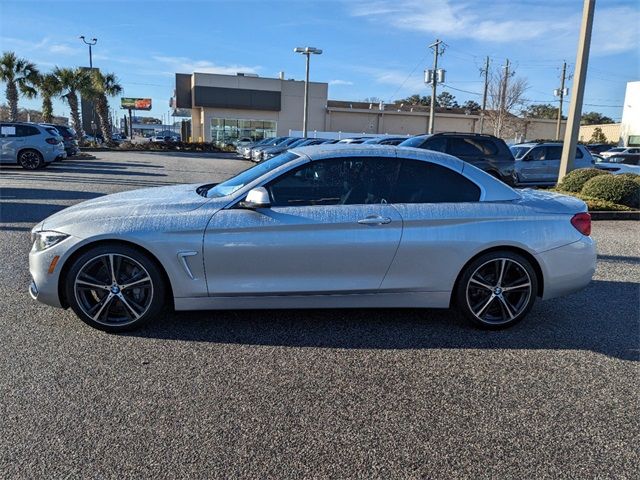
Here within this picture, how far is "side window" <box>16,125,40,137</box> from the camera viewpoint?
1718cm

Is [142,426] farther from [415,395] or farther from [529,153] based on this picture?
[529,153]

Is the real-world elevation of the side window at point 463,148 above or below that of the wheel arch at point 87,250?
above

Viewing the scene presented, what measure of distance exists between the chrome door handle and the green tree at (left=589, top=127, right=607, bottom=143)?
204ft

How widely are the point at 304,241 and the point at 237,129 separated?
154 feet

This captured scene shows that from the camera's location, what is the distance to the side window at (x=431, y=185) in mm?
4250

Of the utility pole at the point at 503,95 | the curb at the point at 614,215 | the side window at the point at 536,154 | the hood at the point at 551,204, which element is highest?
the utility pole at the point at 503,95

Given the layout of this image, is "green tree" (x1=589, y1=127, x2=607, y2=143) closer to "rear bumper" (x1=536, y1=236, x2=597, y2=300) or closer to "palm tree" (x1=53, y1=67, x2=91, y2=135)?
"palm tree" (x1=53, y1=67, x2=91, y2=135)

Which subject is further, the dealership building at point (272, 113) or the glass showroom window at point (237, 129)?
the glass showroom window at point (237, 129)

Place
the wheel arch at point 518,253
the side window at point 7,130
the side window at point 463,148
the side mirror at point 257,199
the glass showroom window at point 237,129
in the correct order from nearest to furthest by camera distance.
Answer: the side mirror at point 257,199 < the wheel arch at point 518,253 < the side window at point 463,148 < the side window at point 7,130 < the glass showroom window at point 237,129

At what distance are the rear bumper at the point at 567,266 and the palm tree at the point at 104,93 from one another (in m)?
36.9

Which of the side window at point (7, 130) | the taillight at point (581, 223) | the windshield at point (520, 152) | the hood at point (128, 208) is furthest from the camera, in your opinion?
the side window at point (7, 130)

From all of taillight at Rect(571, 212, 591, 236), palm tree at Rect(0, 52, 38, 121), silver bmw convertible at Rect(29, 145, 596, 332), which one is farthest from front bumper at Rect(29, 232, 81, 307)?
palm tree at Rect(0, 52, 38, 121)

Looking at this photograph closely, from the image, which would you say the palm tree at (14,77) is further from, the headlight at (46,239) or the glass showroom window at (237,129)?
the headlight at (46,239)

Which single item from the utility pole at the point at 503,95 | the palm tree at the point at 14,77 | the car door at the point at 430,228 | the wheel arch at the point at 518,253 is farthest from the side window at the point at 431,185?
the utility pole at the point at 503,95
